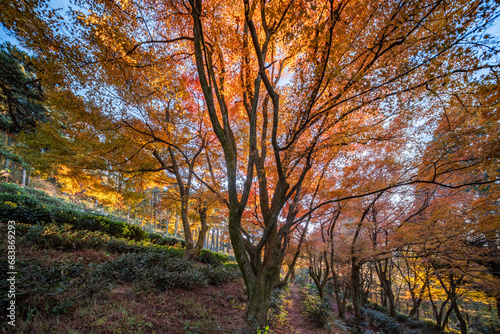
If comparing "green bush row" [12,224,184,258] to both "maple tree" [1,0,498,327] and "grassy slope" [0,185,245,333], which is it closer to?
"grassy slope" [0,185,245,333]

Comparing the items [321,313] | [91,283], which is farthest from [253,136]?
[321,313]

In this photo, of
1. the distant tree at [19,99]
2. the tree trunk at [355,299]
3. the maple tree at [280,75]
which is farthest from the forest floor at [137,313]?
the distant tree at [19,99]

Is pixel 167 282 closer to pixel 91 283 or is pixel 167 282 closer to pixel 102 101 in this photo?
pixel 91 283

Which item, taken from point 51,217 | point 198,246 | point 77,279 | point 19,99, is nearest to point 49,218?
point 51,217

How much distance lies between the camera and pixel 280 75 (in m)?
5.11

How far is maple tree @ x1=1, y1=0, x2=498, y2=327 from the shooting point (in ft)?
8.81

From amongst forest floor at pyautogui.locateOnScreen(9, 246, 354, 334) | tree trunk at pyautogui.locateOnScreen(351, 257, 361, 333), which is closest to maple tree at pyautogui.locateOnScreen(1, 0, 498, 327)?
tree trunk at pyautogui.locateOnScreen(351, 257, 361, 333)

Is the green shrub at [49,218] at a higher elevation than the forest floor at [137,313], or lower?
higher

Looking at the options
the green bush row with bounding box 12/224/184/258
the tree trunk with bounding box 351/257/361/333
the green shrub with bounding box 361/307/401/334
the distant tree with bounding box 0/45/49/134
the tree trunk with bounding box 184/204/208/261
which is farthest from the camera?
the green shrub with bounding box 361/307/401/334

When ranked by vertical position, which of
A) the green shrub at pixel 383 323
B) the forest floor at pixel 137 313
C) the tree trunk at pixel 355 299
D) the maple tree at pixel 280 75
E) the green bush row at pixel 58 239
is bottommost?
the green shrub at pixel 383 323

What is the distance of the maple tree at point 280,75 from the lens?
2.69 meters

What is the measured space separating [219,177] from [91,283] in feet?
17.4

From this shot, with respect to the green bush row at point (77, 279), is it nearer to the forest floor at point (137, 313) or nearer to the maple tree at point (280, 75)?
the forest floor at point (137, 313)

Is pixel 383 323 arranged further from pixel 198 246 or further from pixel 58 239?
pixel 58 239
